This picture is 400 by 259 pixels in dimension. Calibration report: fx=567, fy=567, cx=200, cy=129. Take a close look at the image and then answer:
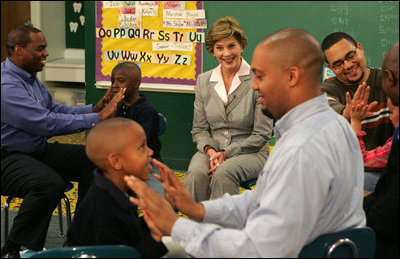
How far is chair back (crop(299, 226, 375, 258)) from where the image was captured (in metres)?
1.77

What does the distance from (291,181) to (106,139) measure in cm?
79

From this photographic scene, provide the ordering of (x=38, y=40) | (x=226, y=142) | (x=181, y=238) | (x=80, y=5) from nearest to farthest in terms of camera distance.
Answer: (x=181, y=238) < (x=38, y=40) < (x=226, y=142) < (x=80, y=5)

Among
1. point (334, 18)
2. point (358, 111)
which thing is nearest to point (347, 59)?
point (358, 111)

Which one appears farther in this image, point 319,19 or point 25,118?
point 319,19

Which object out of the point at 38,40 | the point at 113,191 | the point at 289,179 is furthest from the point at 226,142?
the point at 289,179

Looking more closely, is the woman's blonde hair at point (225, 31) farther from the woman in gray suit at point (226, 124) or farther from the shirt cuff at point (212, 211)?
the shirt cuff at point (212, 211)

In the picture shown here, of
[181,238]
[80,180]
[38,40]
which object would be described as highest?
[38,40]

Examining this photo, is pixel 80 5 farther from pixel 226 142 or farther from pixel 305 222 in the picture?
pixel 305 222

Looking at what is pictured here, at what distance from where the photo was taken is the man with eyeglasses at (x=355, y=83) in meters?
3.15

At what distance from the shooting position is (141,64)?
534 cm

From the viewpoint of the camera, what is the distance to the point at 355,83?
3275mm

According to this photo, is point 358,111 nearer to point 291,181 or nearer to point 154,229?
point 291,181

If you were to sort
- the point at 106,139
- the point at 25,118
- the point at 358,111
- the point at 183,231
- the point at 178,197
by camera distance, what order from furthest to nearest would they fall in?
the point at 25,118
the point at 358,111
the point at 106,139
the point at 178,197
the point at 183,231

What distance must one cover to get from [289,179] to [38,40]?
204 cm
